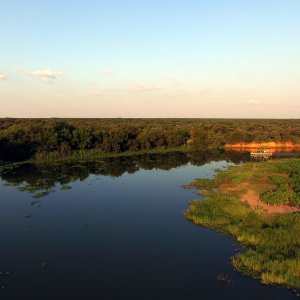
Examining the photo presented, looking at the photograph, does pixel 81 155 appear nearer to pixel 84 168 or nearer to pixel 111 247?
pixel 84 168

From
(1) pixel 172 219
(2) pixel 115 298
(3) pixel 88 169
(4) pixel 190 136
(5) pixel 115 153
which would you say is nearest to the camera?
(2) pixel 115 298

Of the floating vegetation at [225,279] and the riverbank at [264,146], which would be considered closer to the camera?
the floating vegetation at [225,279]

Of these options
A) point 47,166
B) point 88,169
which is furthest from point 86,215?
point 47,166

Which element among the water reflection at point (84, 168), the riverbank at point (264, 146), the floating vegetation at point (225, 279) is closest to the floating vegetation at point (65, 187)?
the water reflection at point (84, 168)

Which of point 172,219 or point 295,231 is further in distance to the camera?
point 172,219

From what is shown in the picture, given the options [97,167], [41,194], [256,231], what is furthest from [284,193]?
[97,167]

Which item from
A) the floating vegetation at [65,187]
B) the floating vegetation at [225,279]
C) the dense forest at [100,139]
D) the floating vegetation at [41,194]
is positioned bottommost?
the floating vegetation at [225,279]

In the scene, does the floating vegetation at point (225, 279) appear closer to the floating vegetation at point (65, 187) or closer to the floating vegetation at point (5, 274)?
the floating vegetation at point (5, 274)

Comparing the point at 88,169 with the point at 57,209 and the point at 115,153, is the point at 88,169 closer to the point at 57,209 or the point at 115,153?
the point at 115,153
